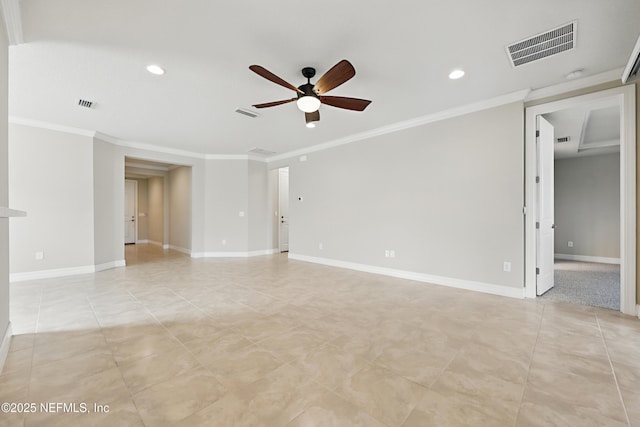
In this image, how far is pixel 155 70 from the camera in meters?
2.83

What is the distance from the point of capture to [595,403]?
60.3 inches

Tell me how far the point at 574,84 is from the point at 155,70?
15.8ft

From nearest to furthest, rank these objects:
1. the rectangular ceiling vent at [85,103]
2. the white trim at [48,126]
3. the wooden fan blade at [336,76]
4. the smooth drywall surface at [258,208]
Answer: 1. the wooden fan blade at [336,76]
2. the rectangular ceiling vent at [85,103]
3. the white trim at [48,126]
4. the smooth drywall surface at [258,208]

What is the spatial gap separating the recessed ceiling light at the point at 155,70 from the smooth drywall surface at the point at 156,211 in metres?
6.69

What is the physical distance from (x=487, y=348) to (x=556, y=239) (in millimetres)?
6646

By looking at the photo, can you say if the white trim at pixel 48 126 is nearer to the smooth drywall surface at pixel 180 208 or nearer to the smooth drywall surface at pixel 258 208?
the smooth drywall surface at pixel 180 208

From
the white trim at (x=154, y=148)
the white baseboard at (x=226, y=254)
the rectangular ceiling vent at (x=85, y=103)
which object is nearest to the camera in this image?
the rectangular ceiling vent at (x=85, y=103)

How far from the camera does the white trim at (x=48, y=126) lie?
169 inches

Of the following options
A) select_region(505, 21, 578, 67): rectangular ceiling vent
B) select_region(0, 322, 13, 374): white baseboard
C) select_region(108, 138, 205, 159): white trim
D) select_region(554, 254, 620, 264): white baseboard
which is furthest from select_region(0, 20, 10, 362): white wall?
select_region(554, 254, 620, 264): white baseboard

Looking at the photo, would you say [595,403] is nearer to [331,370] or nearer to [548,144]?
[331,370]

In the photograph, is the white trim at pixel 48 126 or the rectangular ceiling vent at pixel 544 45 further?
the white trim at pixel 48 126

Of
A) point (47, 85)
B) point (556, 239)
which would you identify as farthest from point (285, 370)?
point (556, 239)

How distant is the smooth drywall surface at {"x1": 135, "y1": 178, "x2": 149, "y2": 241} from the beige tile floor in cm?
658

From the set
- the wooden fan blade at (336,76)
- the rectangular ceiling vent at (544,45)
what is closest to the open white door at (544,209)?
the rectangular ceiling vent at (544,45)
